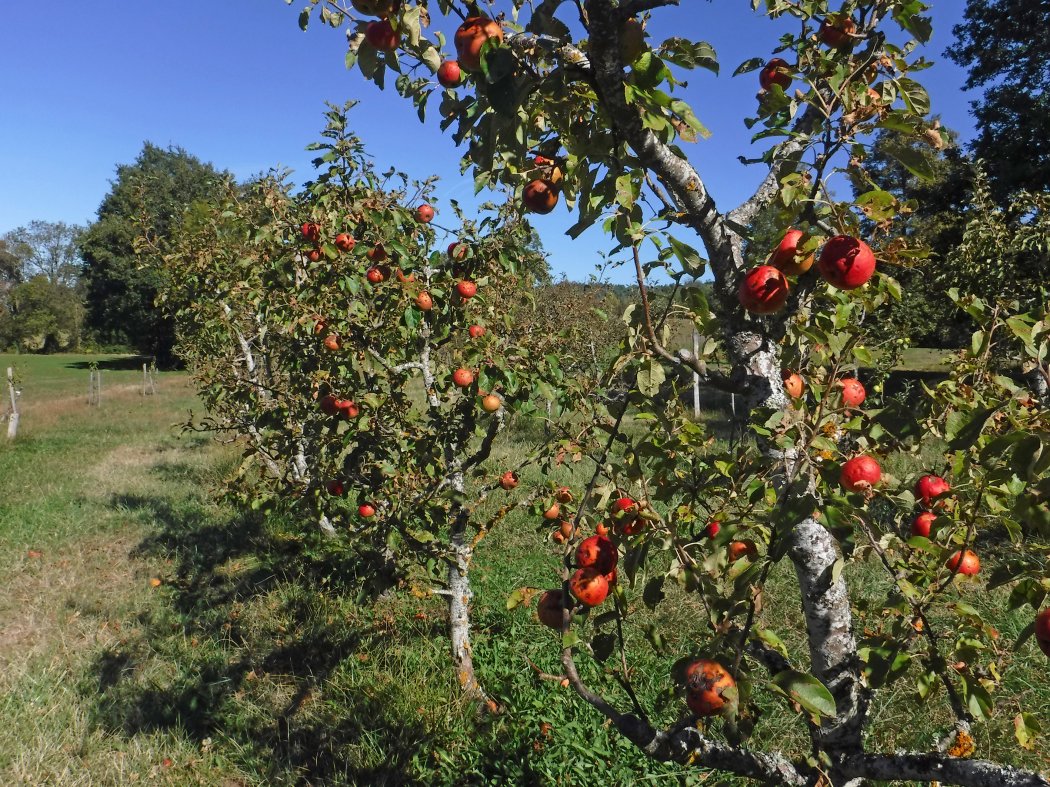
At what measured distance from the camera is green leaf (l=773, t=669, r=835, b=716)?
1153 millimetres

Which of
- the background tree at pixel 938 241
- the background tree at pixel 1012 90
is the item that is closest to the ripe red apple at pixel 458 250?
the background tree at pixel 938 241

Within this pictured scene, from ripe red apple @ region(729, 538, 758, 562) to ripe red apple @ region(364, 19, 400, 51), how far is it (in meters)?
1.33

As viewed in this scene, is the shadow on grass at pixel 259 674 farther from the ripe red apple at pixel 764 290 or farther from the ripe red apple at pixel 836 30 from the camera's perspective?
the ripe red apple at pixel 836 30

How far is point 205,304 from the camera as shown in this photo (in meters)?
6.54

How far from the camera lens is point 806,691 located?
1185mm

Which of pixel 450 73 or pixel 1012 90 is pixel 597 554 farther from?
pixel 1012 90

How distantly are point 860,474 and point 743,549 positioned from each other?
13.9 inches

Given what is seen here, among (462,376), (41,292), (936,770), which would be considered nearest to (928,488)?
(936,770)

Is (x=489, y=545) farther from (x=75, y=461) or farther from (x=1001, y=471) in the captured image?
(x=75, y=461)

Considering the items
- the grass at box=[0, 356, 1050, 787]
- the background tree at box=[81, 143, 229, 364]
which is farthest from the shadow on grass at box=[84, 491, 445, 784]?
the background tree at box=[81, 143, 229, 364]

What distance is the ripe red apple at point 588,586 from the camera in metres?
1.49

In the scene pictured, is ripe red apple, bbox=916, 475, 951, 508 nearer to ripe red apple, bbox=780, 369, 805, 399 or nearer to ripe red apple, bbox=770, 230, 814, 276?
ripe red apple, bbox=780, 369, 805, 399

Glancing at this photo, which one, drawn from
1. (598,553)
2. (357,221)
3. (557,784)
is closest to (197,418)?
(357,221)

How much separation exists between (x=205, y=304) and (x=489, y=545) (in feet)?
12.6
